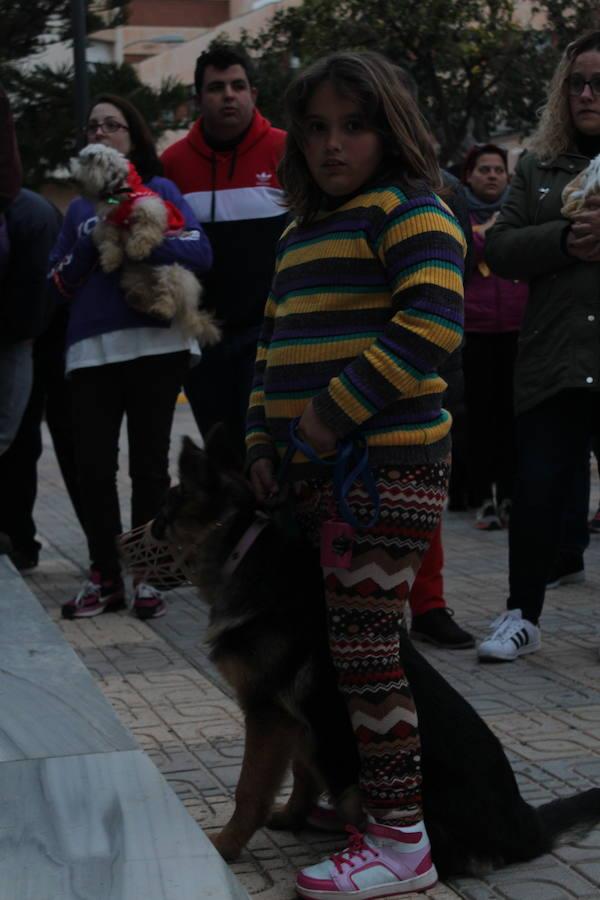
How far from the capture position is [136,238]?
6344 millimetres

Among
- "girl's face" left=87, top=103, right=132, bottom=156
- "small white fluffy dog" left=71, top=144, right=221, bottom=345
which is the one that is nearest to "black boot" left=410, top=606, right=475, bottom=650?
"small white fluffy dog" left=71, top=144, right=221, bottom=345

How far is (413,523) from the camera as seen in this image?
3.34 metres

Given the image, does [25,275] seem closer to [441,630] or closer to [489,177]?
[441,630]

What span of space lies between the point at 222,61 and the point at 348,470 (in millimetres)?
3712

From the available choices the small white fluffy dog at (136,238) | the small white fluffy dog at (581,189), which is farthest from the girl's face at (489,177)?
the small white fluffy dog at (581,189)

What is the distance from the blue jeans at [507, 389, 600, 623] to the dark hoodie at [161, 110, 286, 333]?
5.03 ft

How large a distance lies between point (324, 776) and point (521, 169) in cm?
302

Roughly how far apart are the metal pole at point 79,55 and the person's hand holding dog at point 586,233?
7.92m

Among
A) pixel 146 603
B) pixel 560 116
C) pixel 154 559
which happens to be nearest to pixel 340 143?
pixel 154 559

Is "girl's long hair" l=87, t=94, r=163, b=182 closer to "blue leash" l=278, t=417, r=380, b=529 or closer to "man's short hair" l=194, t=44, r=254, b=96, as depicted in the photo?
"man's short hair" l=194, t=44, r=254, b=96

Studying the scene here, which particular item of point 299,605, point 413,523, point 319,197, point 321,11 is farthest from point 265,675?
point 321,11

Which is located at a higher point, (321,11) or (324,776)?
(321,11)

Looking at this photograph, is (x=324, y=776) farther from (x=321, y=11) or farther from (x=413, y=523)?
(x=321, y=11)

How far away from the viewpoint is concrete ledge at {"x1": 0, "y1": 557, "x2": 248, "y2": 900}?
10.2 ft
